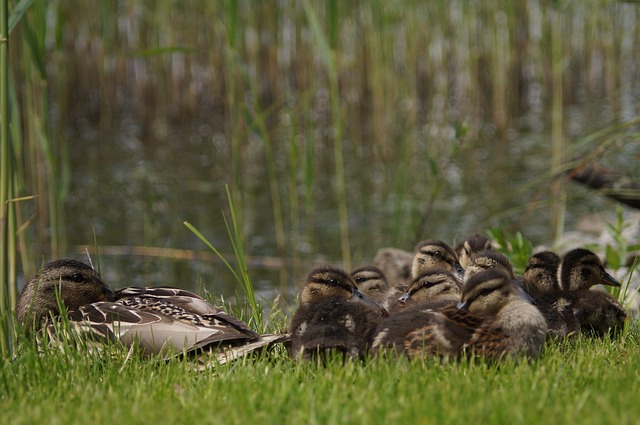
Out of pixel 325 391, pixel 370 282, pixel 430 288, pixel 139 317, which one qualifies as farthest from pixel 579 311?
pixel 139 317

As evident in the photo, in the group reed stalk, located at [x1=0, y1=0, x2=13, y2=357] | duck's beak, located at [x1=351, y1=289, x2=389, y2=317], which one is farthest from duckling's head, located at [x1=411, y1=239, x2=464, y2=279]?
reed stalk, located at [x1=0, y1=0, x2=13, y2=357]

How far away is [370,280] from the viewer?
18.3 feet

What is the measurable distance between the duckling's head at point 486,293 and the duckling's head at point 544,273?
3.16ft

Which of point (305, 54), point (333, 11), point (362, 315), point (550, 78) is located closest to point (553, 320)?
point (362, 315)

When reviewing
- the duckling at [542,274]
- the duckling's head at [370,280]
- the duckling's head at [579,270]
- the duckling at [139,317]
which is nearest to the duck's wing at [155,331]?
the duckling at [139,317]

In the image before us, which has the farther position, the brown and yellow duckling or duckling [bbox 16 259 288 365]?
the brown and yellow duckling

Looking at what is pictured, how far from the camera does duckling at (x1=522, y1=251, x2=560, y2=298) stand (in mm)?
4902

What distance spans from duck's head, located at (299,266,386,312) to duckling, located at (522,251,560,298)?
2.93 feet

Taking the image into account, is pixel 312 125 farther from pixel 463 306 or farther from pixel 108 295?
pixel 463 306

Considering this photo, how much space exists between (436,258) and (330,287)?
3.43ft

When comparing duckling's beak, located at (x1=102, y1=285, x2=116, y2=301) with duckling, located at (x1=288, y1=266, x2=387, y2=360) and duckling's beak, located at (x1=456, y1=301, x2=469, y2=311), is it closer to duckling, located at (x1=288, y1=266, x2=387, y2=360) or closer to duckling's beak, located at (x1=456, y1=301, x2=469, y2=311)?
duckling, located at (x1=288, y1=266, x2=387, y2=360)

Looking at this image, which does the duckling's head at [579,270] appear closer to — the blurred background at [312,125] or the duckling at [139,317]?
the duckling at [139,317]

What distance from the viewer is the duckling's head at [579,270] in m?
4.87

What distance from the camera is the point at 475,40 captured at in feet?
55.8
